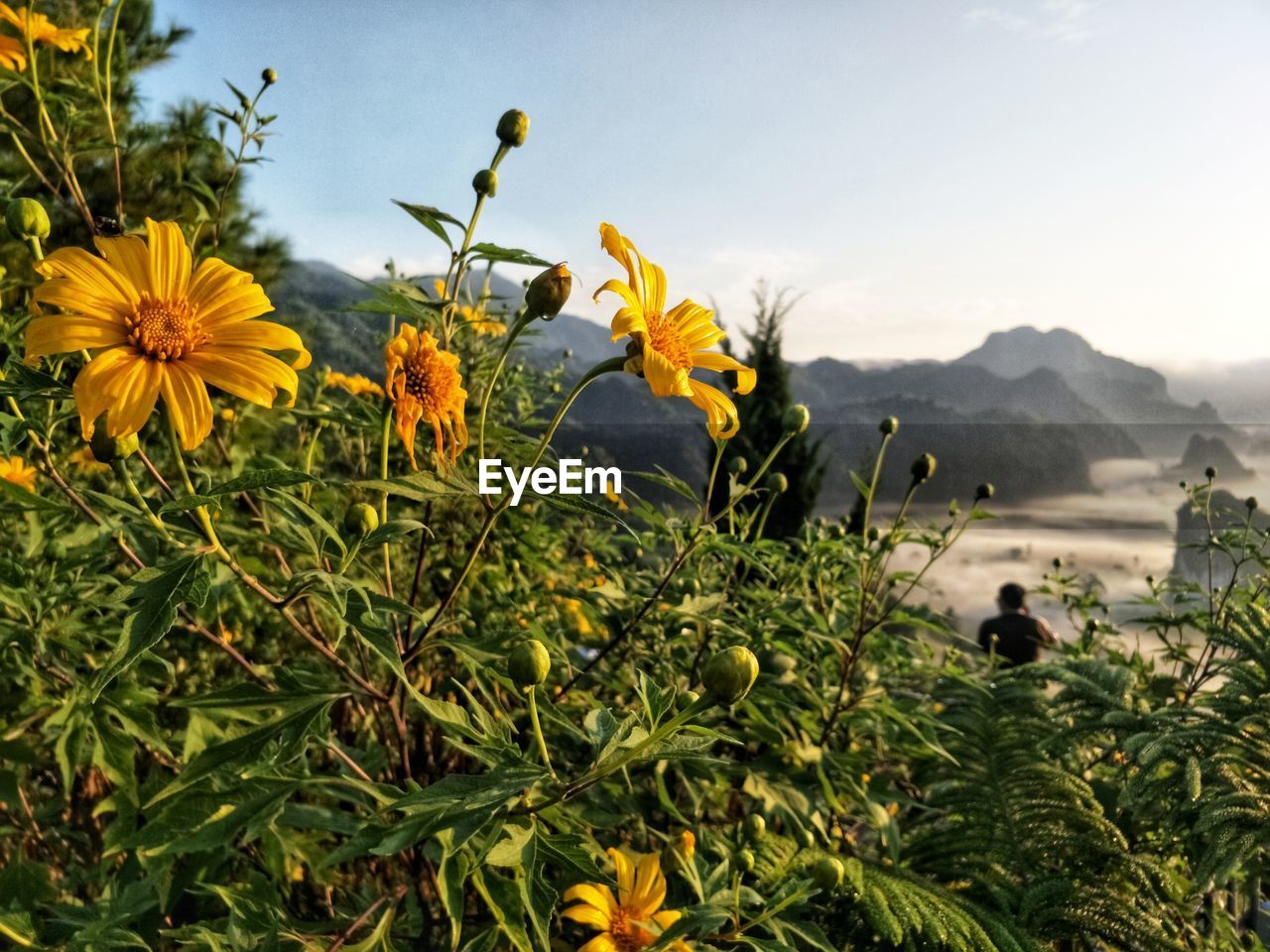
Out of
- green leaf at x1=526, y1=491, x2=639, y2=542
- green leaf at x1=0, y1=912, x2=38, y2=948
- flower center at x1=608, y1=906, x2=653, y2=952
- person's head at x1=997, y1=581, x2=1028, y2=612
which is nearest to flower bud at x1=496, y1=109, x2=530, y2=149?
green leaf at x1=526, y1=491, x2=639, y2=542

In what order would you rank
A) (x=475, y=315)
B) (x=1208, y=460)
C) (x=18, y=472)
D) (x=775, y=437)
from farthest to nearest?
(x=1208, y=460) < (x=775, y=437) < (x=18, y=472) < (x=475, y=315)

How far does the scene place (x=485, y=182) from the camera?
33.6 inches

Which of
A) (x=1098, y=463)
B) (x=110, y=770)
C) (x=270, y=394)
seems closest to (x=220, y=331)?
(x=270, y=394)

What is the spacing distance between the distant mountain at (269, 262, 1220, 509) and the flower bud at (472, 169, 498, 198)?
12131 mm

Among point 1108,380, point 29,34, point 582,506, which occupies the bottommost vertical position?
point 582,506

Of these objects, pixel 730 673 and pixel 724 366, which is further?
pixel 724 366

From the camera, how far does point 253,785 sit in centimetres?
83

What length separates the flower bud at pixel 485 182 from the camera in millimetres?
851

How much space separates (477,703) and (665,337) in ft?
1.41

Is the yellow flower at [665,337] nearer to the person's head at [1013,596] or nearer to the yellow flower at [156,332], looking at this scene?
the yellow flower at [156,332]

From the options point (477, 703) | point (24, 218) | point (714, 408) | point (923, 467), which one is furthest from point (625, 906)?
point (24, 218)

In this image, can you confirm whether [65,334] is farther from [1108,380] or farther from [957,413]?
[1108,380]

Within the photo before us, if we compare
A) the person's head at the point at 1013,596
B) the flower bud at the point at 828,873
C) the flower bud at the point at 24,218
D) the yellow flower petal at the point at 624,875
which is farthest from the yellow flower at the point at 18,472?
the person's head at the point at 1013,596

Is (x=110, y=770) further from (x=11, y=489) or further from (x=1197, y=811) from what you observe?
(x=1197, y=811)
